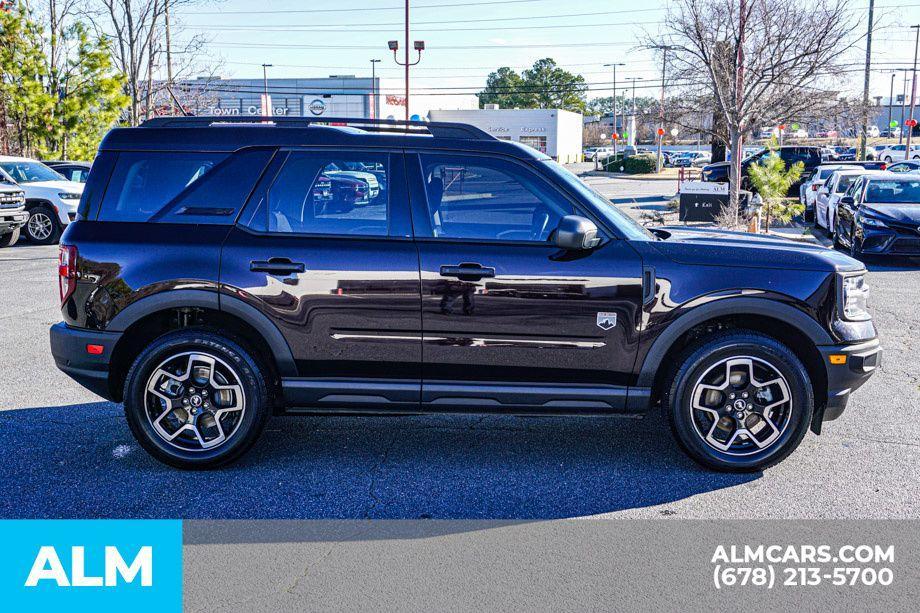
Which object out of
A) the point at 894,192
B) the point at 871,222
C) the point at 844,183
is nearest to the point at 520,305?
the point at 871,222

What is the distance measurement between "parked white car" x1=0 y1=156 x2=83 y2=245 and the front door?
52.6 feet

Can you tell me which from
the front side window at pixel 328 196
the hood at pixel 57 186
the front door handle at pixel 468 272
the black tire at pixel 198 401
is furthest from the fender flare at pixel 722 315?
the hood at pixel 57 186

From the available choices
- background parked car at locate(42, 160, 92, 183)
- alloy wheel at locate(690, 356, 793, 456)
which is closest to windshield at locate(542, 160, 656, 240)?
alloy wheel at locate(690, 356, 793, 456)

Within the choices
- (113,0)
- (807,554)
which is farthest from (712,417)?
(113,0)

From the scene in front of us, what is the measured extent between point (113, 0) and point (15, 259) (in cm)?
1101

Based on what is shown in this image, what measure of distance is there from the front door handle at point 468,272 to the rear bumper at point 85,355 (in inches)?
75.6

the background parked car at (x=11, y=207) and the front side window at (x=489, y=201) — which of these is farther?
the background parked car at (x=11, y=207)

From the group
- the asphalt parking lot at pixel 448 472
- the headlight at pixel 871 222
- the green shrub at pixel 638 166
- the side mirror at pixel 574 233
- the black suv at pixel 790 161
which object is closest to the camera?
the asphalt parking lot at pixel 448 472

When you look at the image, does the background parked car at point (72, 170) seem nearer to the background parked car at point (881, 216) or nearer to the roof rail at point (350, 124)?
the background parked car at point (881, 216)

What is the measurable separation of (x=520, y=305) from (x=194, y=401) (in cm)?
193

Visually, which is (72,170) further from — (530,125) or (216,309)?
(530,125)

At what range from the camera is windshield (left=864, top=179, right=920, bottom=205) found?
15.8 m

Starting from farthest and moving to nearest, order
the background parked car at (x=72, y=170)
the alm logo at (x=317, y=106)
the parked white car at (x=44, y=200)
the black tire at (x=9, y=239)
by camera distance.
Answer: the alm logo at (x=317, y=106)
the background parked car at (x=72, y=170)
the parked white car at (x=44, y=200)
the black tire at (x=9, y=239)

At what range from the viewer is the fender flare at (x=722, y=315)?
4.94 meters
